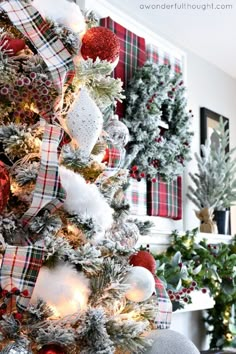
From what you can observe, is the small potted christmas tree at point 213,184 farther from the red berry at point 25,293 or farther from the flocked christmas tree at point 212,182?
the red berry at point 25,293

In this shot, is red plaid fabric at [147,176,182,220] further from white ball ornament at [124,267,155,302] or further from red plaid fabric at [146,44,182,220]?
white ball ornament at [124,267,155,302]

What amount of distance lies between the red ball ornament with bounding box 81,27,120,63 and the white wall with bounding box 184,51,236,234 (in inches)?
77.7

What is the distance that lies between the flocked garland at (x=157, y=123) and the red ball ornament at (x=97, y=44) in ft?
3.53

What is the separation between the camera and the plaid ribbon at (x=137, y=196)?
2.85 metres

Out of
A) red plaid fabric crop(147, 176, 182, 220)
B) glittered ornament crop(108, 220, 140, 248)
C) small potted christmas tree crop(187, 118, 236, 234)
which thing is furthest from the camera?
small potted christmas tree crop(187, 118, 236, 234)

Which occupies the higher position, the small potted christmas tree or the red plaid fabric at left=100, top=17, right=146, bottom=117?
the red plaid fabric at left=100, top=17, right=146, bottom=117

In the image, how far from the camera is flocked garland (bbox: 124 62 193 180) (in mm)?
2760

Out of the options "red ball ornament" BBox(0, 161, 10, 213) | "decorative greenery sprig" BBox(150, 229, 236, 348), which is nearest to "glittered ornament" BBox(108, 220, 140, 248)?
"red ball ornament" BBox(0, 161, 10, 213)

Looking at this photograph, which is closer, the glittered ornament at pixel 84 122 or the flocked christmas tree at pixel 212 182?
the glittered ornament at pixel 84 122

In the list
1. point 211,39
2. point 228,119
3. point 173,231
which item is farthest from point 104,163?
point 228,119

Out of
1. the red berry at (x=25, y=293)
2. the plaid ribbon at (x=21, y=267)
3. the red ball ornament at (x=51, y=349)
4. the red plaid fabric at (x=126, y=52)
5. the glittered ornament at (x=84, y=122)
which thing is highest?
the red plaid fabric at (x=126, y=52)

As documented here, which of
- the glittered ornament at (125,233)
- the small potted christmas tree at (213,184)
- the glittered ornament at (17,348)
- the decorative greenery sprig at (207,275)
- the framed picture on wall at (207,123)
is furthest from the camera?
the framed picture on wall at (207,123)

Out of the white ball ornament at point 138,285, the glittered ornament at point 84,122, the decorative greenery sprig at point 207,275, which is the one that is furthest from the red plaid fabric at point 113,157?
the decorative greenery sprig at point 207,275

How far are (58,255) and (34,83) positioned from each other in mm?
460
